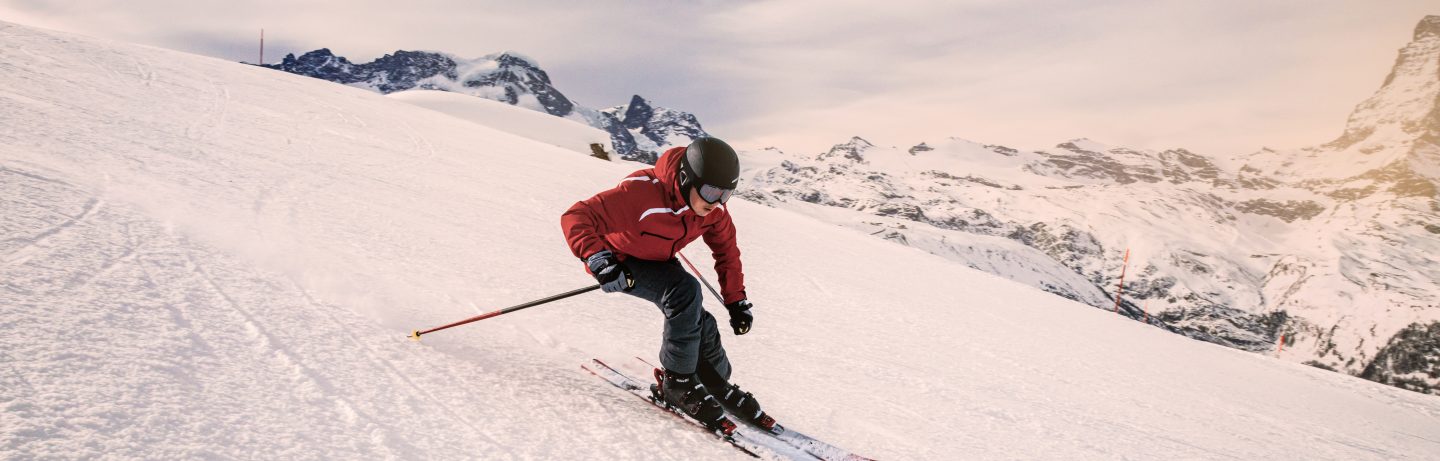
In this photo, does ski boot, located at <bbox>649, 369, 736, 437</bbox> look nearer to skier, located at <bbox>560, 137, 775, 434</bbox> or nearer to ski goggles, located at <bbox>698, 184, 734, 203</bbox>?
skier, located at <bbox>560, 137, 775, 434</bbox>

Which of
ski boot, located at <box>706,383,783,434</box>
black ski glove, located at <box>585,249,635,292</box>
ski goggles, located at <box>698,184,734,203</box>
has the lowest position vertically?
ski boot, located at <box>706,383,783,434</box>

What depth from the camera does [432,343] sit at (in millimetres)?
3838

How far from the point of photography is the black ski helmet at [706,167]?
3500 millimetres

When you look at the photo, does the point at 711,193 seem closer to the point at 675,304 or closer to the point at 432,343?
the point at 675,304

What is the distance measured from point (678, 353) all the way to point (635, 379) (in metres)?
0.62

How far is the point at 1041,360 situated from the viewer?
6641 millimetres

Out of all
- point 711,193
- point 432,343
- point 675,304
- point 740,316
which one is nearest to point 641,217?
point 711,193

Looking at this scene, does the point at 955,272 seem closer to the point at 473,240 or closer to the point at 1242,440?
the point at 1242,440

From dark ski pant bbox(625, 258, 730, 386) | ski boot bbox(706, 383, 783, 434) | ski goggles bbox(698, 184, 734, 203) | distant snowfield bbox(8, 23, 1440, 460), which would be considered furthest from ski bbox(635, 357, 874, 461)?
ski goggles bbox(698, 184, 734, 203)

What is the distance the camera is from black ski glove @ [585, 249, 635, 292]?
10.8ft

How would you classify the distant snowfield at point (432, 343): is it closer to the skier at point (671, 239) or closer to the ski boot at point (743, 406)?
Result: the skier at point (671, 239)

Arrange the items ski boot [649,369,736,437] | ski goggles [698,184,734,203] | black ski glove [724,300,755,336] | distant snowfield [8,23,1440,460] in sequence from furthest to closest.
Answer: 1. black ski glove [724,300,755,336]
2. ski goggles [698,184,734,203]
3. ski boot [649,369,736,437]
4. distant snowfield [8,23,1440,460]

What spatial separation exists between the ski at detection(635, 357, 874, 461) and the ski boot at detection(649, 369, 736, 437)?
0.23m

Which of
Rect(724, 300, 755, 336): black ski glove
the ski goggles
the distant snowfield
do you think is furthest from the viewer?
Rect(724, 300, 755, 336): black ski glove
